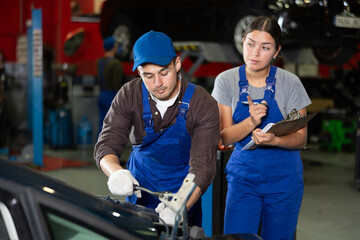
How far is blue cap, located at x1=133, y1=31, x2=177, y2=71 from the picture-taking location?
1.75 meters

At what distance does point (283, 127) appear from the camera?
207 cm

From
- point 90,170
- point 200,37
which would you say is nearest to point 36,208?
point 90,170

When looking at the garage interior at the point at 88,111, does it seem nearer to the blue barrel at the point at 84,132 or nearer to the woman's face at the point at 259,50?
the blue barrel at the point at 84,132

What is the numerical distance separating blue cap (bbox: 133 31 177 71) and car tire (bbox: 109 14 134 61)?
574cm

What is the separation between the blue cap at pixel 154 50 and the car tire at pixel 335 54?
5.66 m

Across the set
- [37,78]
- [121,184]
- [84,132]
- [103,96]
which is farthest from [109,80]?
[121,184]

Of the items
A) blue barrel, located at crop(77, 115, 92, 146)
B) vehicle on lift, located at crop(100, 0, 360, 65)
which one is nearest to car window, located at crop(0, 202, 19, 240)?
vehicle on lift, located at crop(100, 0, 360, 65)

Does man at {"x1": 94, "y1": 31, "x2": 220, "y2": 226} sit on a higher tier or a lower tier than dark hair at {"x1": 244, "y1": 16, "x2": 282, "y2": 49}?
lower

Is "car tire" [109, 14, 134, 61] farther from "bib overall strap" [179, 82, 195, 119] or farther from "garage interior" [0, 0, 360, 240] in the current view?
"bib overall strap" [179, 82, 195, 119]

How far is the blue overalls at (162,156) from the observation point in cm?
192

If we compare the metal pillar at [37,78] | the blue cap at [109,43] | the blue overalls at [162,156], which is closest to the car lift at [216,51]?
the blue cap at [109,43]

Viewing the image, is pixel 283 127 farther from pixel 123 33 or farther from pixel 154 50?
pixel 123 33

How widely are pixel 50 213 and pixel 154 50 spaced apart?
808mm

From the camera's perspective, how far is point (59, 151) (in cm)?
797
